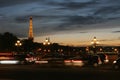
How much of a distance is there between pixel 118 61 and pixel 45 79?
15262 millimetres

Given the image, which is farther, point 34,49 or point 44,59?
point 34,49

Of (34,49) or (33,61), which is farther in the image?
(34,49)

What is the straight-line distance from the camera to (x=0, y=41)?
136 m

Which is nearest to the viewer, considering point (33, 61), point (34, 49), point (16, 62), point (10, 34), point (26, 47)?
point (16, 62)

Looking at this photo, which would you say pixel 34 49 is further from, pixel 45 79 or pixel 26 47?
pixel 45 79

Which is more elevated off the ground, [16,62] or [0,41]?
[0,41]

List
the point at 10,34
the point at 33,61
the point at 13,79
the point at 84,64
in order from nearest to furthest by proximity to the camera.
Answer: the point at 13,79
the point at 84,64
the point at 33,61
the point at 10,34

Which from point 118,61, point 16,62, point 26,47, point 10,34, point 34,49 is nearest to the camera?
point 118,61

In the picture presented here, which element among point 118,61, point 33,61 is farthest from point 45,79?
point 33,61

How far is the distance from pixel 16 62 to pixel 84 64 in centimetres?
947

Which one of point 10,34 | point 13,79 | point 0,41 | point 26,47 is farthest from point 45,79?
point 26,47

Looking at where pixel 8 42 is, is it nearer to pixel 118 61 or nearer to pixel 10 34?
pixel 10 34

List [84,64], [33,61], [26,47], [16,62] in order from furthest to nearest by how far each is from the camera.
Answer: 1. [26,47]
2. [33,61]
3. [16,62]
4. [84,64]

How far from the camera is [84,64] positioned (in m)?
44.0
